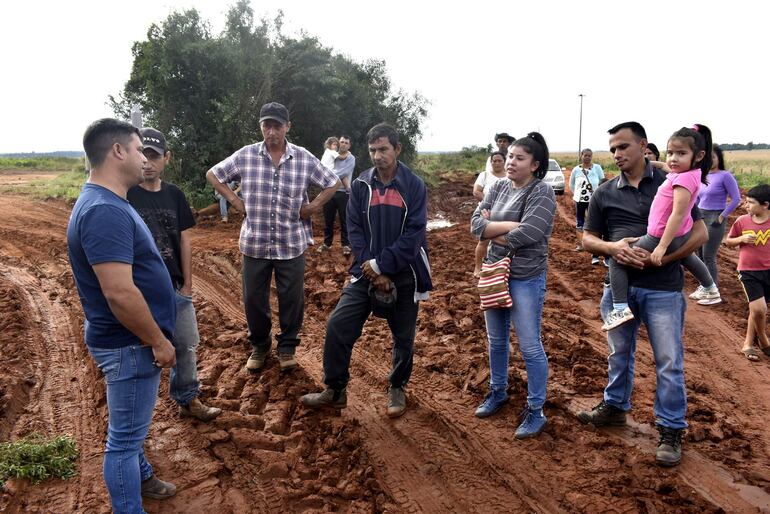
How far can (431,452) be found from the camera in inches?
145

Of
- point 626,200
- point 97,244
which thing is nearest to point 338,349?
point 97,244

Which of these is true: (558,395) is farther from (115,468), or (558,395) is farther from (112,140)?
(112,140)

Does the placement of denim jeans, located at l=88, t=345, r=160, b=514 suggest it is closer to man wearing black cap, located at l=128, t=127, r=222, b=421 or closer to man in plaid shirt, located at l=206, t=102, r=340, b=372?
man wearing black cap, located at l=128, t=127, r=222, b=421

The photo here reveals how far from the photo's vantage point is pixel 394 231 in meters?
3.86

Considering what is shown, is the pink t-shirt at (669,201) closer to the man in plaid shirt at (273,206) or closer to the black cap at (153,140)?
the man in plaid shirt at (273,206)

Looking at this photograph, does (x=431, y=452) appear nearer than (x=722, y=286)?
Yes

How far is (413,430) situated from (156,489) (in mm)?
1744

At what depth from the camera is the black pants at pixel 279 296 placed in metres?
4.61

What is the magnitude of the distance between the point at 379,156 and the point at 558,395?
245 cm

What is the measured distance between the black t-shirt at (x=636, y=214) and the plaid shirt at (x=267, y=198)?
94.7 inches

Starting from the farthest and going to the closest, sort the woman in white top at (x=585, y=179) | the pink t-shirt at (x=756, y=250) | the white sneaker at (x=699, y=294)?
the woman in white top at (x=585, y=179)
the white sneaker at (x=699, y=294)
the pink t-shirt at (x=756, y=250)

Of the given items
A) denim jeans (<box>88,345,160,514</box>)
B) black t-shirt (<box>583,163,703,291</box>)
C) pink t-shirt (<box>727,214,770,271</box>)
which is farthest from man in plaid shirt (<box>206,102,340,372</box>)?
pink t-shirt (<box>727,214,770,271</box>)

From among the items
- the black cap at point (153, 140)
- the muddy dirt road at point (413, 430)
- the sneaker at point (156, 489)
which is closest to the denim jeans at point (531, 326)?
the muddy dirt road at point (413, 430)

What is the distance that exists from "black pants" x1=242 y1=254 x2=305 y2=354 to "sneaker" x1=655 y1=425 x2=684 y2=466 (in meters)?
2.92
